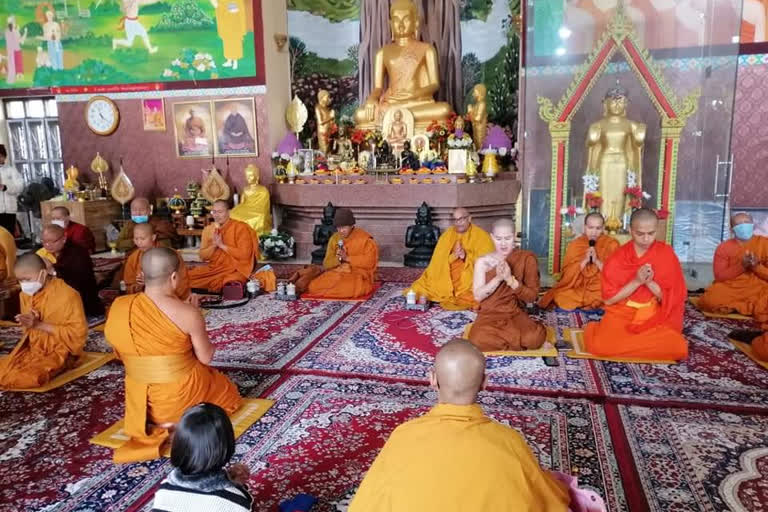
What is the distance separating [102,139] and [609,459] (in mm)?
11229

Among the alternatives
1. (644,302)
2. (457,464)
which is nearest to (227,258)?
(644,302)

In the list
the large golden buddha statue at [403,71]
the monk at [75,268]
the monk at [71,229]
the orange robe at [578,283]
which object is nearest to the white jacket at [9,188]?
the monk at [71,229]

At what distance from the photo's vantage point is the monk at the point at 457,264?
6492 mm

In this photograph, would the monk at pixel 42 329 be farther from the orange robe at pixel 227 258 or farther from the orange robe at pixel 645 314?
the orange robe at pixel 645 314

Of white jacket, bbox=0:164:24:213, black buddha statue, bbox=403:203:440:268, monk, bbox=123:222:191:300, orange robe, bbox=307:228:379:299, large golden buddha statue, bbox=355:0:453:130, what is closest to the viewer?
monk, bbox=123:222:191:300

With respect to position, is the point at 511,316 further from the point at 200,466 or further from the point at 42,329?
the point at 42,329

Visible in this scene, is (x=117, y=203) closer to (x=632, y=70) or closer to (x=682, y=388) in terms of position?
(x=632, y=70)

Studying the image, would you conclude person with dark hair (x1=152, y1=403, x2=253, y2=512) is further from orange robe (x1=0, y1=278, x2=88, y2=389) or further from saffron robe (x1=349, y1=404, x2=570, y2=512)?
orange robe (x1=0, y1=278, x2=88, y2=389)

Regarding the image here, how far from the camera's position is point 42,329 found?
4.33 metres

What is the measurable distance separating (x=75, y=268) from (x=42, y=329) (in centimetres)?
191

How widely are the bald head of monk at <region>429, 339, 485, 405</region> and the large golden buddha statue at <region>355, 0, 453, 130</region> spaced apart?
375 inches

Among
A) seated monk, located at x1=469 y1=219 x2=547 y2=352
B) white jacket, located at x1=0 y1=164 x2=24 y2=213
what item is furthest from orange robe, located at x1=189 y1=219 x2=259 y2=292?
white jacket, located at x1=0 y1=164 x2=24 y2=213

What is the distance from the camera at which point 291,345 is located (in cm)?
524

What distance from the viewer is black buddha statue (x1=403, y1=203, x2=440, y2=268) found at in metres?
8.68
